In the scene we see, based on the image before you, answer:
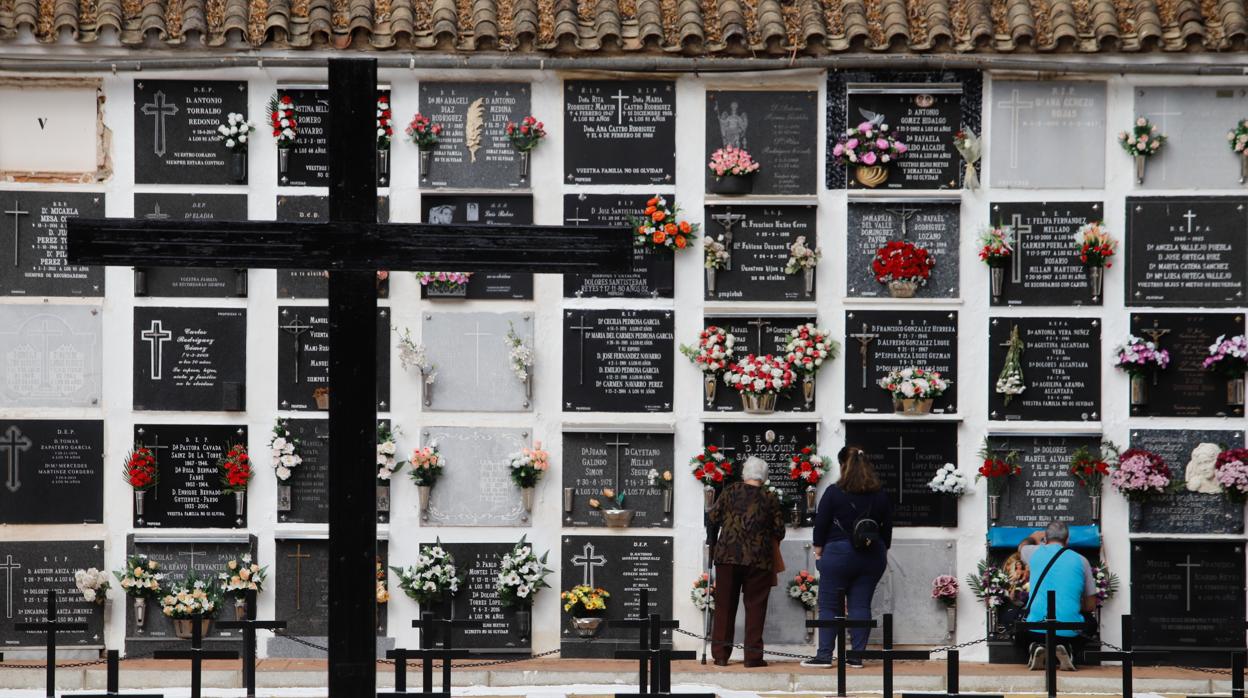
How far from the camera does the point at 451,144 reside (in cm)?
1151

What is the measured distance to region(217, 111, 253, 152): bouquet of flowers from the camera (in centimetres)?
1135

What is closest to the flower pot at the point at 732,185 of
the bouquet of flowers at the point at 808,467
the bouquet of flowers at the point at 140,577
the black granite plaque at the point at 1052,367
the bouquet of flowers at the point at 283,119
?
the bouquet of flowers at the point at 808,467

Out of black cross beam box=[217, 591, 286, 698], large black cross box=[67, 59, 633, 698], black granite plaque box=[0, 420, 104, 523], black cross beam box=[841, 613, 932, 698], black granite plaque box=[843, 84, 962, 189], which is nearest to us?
large black cross box=[67, 59, 633, 698]

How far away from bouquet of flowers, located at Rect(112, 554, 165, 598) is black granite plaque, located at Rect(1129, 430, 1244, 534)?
7.01 metres

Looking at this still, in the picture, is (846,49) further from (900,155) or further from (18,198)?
(18,198)

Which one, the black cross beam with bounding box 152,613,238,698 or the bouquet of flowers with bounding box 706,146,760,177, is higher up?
the bouquet of flowers with bounding box 706,146,760,177

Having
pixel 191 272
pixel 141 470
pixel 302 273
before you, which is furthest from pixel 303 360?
pixel 141 470

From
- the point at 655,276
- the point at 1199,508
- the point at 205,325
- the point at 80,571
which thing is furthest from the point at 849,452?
the point at 80,571

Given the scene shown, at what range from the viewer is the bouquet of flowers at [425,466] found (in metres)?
11.3

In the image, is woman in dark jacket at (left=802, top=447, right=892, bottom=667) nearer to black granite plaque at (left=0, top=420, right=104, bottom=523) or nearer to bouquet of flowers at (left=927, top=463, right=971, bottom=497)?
bouquet of flowers at (left=927, top=463, right=971, bottom=497)

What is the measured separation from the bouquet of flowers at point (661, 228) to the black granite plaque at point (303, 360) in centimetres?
195

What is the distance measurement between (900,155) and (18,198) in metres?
6.36

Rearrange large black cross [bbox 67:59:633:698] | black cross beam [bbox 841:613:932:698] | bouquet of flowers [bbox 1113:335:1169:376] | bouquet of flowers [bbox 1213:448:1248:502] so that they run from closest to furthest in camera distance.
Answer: large black cross [bbox 67:59:633:698] → black cross beam [bbox 841:613:932:698] → bouquet of flowers [bbox 1213:448:1248:502] → bouquet of flowers [bbox 1113:335:1169:376]

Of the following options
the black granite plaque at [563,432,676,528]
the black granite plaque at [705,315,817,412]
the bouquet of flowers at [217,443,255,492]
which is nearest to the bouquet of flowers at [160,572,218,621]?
the bouquet of flowers at [217,443,255,492]
